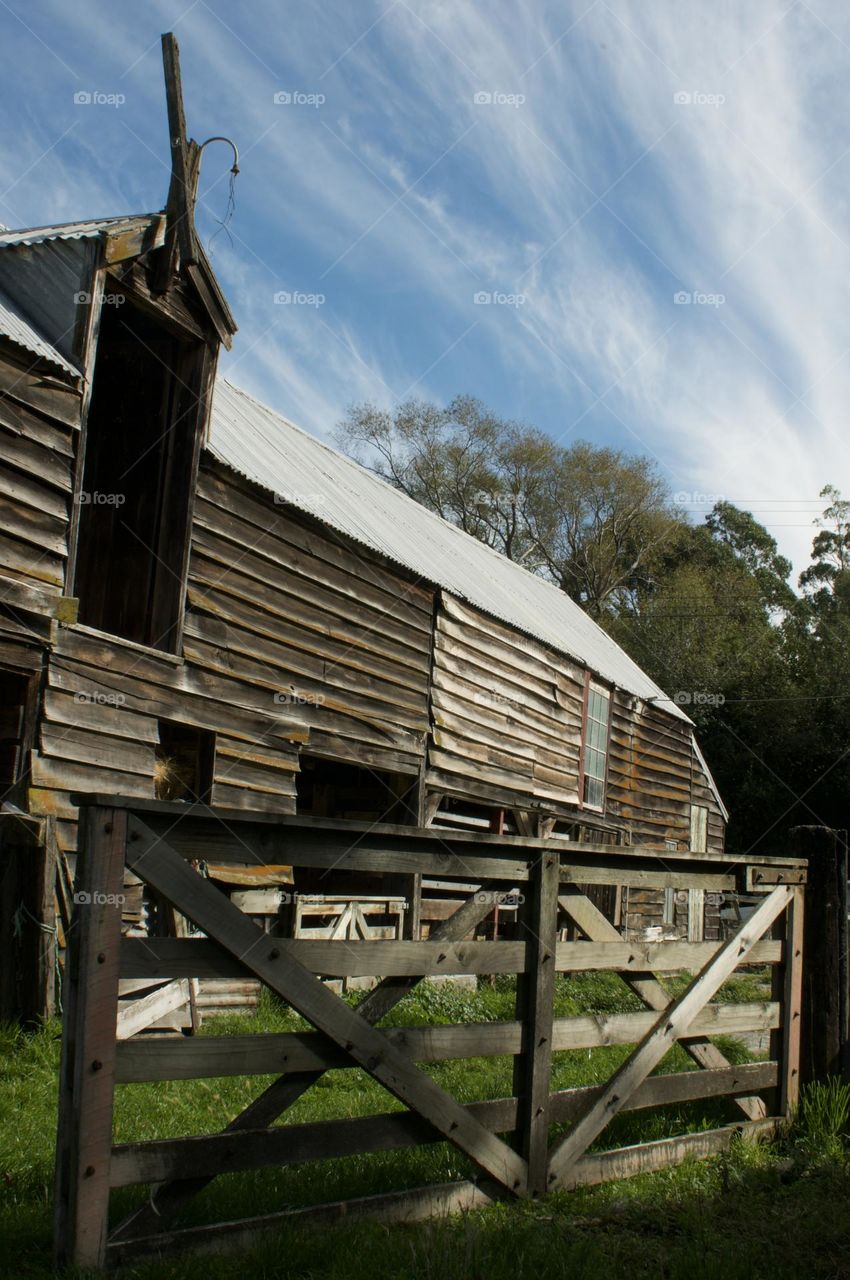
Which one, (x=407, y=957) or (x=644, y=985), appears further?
(x=644, y=985)

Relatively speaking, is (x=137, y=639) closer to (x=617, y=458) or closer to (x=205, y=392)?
(x=205, y=392)

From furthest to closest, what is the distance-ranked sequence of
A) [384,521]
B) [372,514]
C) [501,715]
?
[501,715] < [384,521] < [372,514]

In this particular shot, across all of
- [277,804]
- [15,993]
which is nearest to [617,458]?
[277,804]

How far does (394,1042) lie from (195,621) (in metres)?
7.42

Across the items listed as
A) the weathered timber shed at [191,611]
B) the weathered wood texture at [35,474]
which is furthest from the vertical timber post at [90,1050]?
the weathered wood texture at [35,474]

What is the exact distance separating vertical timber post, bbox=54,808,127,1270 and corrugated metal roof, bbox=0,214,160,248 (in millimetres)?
7784

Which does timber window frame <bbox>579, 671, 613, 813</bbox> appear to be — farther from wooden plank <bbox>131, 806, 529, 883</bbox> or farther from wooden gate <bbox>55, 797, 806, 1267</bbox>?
wooden plank <bbox>131, 806, 529, 883</bbox>

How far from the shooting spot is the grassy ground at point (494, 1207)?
4016mm

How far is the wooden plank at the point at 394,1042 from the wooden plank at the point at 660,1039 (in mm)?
100

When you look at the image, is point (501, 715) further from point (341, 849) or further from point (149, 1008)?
point (341, 849)

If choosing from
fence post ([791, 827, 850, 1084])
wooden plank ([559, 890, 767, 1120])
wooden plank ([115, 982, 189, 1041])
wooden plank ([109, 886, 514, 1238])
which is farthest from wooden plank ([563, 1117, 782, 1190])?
wooden plank ([115, 982, 189, 1041])

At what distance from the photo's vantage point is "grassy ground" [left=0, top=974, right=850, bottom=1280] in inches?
158

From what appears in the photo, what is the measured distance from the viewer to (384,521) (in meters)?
17.7

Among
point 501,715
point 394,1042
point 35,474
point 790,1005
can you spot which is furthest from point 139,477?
point 394,1042
